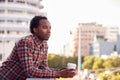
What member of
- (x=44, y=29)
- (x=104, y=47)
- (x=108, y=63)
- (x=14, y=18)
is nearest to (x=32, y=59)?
(x=44, y=29)

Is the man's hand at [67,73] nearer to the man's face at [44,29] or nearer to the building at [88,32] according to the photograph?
the man's face at [44,29]

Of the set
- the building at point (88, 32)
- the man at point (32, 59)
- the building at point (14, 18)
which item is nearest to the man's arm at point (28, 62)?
the man at point (32, 59)

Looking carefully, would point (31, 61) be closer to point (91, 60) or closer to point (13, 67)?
point (13, 67)

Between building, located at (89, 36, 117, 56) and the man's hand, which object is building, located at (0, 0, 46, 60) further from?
the man's hand

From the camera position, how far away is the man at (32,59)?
2516mm

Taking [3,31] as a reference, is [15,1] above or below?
above

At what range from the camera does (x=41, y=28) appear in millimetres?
2592

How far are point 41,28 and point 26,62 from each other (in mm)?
209

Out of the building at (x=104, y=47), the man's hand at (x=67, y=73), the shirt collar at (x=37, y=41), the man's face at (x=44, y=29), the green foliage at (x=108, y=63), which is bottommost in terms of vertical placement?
the building at (x=104, y=47)

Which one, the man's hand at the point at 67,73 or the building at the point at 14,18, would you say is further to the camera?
the building at the point at 14,18

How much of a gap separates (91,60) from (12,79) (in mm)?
60774

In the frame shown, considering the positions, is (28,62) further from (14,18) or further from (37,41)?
(14,18)

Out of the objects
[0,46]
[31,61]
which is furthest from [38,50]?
[0,46]

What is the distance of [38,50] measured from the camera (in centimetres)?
259
